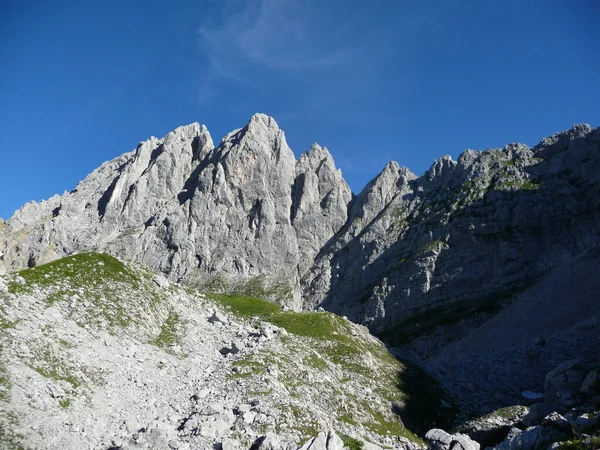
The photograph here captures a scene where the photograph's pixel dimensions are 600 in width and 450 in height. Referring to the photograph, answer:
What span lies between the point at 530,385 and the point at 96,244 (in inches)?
7135

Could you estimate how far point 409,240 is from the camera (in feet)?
545

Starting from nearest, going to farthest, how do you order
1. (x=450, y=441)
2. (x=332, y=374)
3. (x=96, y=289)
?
1. (x=450, y=441)
2. (x=96, y=289)
3. (x=332, y=374)

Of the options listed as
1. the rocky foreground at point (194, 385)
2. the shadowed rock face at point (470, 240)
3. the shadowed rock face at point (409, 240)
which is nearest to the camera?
the rocky foreground at point (194, 385)

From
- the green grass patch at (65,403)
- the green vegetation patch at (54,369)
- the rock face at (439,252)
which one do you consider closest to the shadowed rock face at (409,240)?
the rock face at (439,252)

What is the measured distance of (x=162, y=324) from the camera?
41812mm

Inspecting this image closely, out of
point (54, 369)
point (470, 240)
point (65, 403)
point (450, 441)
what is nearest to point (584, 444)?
point (450, 441)

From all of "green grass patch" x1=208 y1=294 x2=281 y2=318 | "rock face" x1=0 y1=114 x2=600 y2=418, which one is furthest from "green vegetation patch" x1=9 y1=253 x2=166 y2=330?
"rock face" x1=0 y1=114 x2=600 y2=418

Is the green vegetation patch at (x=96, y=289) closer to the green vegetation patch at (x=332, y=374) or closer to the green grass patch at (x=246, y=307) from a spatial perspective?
the green vegetation patch at (x=332, y=374)

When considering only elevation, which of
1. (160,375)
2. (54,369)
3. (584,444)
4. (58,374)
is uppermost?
(160,375)

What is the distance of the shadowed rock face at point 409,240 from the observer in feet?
449

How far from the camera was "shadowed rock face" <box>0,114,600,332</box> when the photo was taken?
137 m

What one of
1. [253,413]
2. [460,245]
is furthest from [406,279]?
[253,413]

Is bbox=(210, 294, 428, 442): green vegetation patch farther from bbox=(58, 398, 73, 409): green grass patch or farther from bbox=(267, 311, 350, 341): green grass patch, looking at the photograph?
bbox=(58, 398, 73, 409): green grass patch

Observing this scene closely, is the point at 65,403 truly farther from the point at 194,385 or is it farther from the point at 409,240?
the point at 409,240
